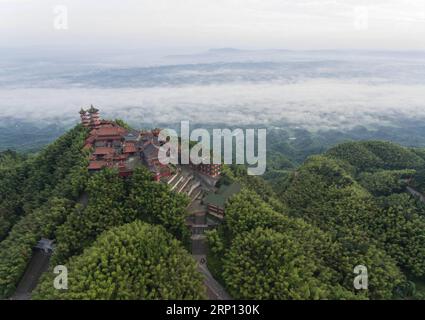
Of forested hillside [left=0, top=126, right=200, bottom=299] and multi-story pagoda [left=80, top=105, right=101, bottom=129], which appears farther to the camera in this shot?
multi-story pagoda [left=80, top=105, right=101, bottom=129]

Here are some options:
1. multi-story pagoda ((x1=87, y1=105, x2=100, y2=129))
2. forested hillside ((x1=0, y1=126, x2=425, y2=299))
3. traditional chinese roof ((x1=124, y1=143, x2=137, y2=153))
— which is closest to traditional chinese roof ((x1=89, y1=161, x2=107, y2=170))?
forested hillside ((x1=0, y1=126, x2=425, y2=299))

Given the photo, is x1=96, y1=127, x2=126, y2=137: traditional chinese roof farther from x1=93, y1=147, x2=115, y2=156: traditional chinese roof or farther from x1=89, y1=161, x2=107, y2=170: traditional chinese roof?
x1=89, y1=161, x2=107, y2=170: traditional chinese roof

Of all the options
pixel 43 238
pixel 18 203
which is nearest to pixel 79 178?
pixel 43 238

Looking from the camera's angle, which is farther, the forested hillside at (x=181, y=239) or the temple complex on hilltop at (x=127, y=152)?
the temple complex on hilltop at (x=127, y=152)

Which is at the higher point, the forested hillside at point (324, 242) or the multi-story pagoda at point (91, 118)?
the multi-story pagoda at point (91, 118)

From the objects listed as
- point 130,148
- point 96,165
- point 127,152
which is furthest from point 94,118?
point 96,165

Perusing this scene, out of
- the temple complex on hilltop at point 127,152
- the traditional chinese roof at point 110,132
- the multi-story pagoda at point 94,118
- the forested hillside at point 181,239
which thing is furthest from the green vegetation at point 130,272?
the multi-story pagoda at point 94,118

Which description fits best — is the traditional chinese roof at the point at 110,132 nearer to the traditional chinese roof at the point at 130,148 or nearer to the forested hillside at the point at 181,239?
the forested hillside at the point at 181,239

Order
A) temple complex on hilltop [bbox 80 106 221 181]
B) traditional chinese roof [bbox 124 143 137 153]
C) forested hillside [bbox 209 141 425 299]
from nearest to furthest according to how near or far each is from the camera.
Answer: forested hillside [bbox 209 141 425 299] < temple complex on hilltop [bbox 80 106 221 181] < traditional chinese roof [bbox 124 143 137 153]

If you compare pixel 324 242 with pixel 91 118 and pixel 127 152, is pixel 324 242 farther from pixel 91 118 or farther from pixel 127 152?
pixel 91 118
